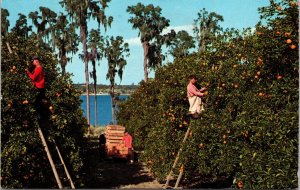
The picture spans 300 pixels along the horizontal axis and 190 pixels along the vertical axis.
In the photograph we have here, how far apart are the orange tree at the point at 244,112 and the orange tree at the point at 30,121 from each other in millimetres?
3553

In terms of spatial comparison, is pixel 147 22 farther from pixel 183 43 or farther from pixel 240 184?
pixel 240 184

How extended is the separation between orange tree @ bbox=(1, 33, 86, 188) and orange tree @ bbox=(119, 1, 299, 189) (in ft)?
11.7

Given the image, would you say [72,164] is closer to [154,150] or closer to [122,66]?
[154,150]

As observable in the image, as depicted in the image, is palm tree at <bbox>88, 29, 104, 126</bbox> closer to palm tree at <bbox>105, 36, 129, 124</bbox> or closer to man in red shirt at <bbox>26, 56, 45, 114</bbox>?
palm tree at <bbox>105, 36, 129, 124</bbox>

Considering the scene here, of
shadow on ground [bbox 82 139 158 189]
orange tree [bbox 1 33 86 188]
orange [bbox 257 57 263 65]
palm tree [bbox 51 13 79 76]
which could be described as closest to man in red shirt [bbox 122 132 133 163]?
shadow on ground [bbox 82 139 158 189]

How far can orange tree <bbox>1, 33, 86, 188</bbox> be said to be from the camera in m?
11.8

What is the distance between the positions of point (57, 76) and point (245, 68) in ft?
18.5

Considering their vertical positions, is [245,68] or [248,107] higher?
[245,68]

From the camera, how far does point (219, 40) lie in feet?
46.3

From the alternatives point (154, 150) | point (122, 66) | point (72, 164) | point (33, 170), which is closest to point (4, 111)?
point (33, 170)

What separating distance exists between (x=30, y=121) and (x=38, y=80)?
127 cm

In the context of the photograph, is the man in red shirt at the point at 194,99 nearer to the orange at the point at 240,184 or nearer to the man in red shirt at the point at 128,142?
the orange at the point at 240,184

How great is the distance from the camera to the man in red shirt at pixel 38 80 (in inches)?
449

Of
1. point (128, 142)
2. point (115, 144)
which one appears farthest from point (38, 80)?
point (115, 144)
